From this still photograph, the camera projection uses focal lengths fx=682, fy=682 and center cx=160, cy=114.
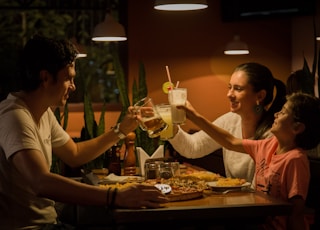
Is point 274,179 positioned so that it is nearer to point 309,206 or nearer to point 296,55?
point 309,206

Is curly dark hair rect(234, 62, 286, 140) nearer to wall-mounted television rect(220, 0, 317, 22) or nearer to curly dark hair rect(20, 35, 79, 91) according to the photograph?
curly dark hair rect(20, 35, 79, 91)

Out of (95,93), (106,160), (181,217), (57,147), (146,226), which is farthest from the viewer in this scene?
(95,93)

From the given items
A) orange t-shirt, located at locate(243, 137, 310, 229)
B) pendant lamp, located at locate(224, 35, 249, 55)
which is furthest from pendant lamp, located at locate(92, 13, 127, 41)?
orange t-shirt, located at locate(243, 137, 310, 229)

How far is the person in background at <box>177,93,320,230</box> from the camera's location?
2.90 meters

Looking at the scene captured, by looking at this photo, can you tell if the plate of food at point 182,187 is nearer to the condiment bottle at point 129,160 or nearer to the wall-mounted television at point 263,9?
the condiment bottle at point 129,160

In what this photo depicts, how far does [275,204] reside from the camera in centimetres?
270

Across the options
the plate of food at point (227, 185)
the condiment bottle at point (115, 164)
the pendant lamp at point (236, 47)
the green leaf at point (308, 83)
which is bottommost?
the condiment bottle at point (115, 164)

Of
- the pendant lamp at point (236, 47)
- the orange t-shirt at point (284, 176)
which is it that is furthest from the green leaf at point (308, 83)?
the orange t-shirt at point (284, 176)

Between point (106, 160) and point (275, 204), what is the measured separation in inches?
91.9

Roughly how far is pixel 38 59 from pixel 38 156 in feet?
1.60

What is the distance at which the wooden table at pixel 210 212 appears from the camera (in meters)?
2.58

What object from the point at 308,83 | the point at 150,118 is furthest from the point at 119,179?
the point at 308,83

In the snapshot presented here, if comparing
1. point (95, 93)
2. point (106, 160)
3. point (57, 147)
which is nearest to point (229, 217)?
point (57, 147)

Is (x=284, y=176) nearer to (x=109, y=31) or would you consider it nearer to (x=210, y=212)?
(x=210, y=212)
